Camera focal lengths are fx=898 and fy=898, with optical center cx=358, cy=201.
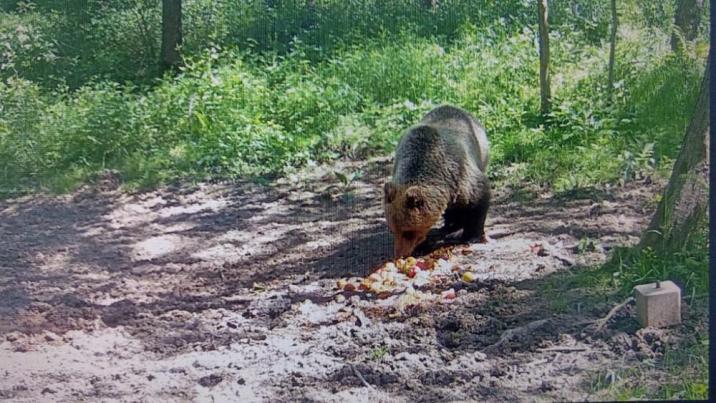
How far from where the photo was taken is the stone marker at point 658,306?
9.62 feet

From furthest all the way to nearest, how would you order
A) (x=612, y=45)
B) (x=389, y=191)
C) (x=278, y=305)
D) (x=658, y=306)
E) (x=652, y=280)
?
(x=389, y=191), (x=612, y=45), (x=278, y=305), (x=652, y=280), (x=658, y=306)

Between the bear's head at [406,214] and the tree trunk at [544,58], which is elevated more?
the tree trunk at [544,58]

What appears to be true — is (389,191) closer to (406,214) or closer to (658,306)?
(406,214)

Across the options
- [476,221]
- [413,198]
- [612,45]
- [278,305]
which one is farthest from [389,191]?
[612,45]

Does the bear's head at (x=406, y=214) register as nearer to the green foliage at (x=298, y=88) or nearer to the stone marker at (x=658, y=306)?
the green foliage at (x=298, y=88)

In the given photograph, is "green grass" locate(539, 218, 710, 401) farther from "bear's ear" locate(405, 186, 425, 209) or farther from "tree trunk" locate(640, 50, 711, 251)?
"bear's ear" locate(405, 186, 425, 209)

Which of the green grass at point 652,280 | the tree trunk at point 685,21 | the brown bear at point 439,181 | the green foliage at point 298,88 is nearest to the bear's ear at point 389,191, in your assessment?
the brown bear at point 439,181

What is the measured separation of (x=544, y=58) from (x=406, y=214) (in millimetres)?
822

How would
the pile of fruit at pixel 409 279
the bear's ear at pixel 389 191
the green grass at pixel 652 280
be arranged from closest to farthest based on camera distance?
the green grass at pixel 652 280 < the pile of fruit at pixel 409 279 < the bear's ear at pixel 389 191

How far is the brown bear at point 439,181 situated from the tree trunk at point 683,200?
0.74 m

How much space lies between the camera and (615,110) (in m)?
3.39

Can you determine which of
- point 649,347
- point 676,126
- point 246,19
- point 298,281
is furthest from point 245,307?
point 676,126

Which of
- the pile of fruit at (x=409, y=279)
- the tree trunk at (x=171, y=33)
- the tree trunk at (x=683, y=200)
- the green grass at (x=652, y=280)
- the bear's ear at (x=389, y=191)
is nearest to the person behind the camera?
the green grass at (x=652, y=280)

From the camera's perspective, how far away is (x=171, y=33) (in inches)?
137
